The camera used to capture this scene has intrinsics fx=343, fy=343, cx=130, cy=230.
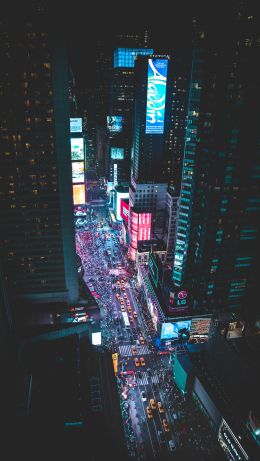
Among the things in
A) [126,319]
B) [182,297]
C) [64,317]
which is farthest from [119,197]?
[64,317]

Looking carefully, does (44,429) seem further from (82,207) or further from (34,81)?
(82,207)

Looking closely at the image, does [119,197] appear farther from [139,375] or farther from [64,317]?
[139,375]

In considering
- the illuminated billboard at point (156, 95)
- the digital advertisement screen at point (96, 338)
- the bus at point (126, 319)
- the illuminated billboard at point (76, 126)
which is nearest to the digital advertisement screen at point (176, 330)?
the bus at point (126, 319)

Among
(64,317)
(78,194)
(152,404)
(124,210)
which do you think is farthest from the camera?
(124,210)

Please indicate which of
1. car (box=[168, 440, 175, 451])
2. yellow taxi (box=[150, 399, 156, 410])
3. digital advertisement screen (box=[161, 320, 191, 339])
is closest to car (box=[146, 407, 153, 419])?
yellow taxi (box=[150, 399, 156, 410])

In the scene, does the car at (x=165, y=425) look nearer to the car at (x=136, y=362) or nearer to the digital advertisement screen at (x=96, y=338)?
the car at (x=136, y=362)

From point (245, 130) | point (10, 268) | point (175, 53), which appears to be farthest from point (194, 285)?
point (175, 53)

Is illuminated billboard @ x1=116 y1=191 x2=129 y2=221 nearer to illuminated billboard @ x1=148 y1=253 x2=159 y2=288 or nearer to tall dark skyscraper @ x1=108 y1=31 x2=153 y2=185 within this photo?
tall dark skyscraper @ x1=108 y1=31 x2=153 y2=185
